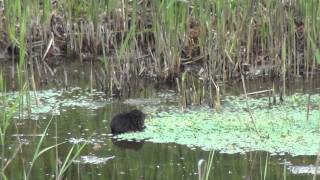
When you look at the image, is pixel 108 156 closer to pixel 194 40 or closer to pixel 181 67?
pixel 181 67

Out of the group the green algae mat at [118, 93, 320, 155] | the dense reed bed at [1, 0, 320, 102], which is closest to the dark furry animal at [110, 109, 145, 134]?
the green algae mat at [118, 93, 320, 155]

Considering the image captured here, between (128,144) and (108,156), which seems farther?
(128,144)

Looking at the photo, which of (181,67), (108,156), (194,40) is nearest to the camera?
(108,156)

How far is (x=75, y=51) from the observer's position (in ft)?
28.0

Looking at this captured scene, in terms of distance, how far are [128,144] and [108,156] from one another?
339 millimetres

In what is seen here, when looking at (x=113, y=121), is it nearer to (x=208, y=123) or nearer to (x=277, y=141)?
(x=208, y=123)

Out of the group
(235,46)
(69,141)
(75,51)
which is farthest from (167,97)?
(75,51)

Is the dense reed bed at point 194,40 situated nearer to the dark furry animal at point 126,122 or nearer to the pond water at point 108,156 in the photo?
the pond water at point 108,156

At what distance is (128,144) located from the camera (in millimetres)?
5191

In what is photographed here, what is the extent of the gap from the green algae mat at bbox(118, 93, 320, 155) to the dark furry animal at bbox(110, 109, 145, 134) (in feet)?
0.16

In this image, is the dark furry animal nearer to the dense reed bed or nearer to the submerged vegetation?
the submerged vegetation

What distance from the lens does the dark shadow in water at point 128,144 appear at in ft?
16.8

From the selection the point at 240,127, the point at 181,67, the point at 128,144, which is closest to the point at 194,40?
the point at 181,67

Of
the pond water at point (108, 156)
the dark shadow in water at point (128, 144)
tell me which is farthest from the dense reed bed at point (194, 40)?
the dark shadow in water at point (128, 144)
